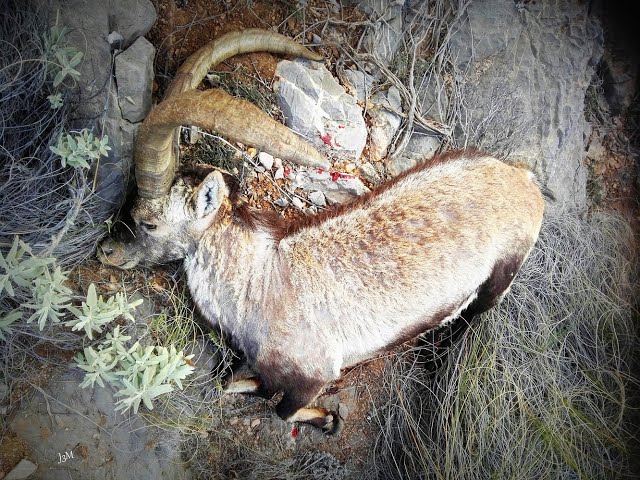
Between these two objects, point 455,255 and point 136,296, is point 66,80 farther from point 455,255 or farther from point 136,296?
point 455,255

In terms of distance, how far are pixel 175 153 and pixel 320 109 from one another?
4.49 feet

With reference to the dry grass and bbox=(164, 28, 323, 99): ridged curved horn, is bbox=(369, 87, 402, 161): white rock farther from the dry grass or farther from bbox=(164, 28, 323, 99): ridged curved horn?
the dry grass

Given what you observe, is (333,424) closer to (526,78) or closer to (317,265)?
(317,265)

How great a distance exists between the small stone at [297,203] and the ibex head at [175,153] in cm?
82

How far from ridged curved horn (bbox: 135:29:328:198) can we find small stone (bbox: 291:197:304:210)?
1.16 meters

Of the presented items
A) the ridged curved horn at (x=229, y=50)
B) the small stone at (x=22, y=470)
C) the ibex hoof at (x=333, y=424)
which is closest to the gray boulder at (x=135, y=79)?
the ridged curved horn at (x=229, y=50)

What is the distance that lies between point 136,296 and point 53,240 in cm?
74

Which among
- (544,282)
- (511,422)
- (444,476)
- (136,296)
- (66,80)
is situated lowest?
(444,476)

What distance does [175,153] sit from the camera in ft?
10.0

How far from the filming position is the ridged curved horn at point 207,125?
2.28m

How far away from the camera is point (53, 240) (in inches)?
112

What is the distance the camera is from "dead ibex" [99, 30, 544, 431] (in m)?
3.19

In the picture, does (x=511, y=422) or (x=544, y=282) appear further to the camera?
(x=544, y=282)

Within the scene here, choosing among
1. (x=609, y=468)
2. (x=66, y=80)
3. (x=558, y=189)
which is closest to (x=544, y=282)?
(x=558, y=189)
